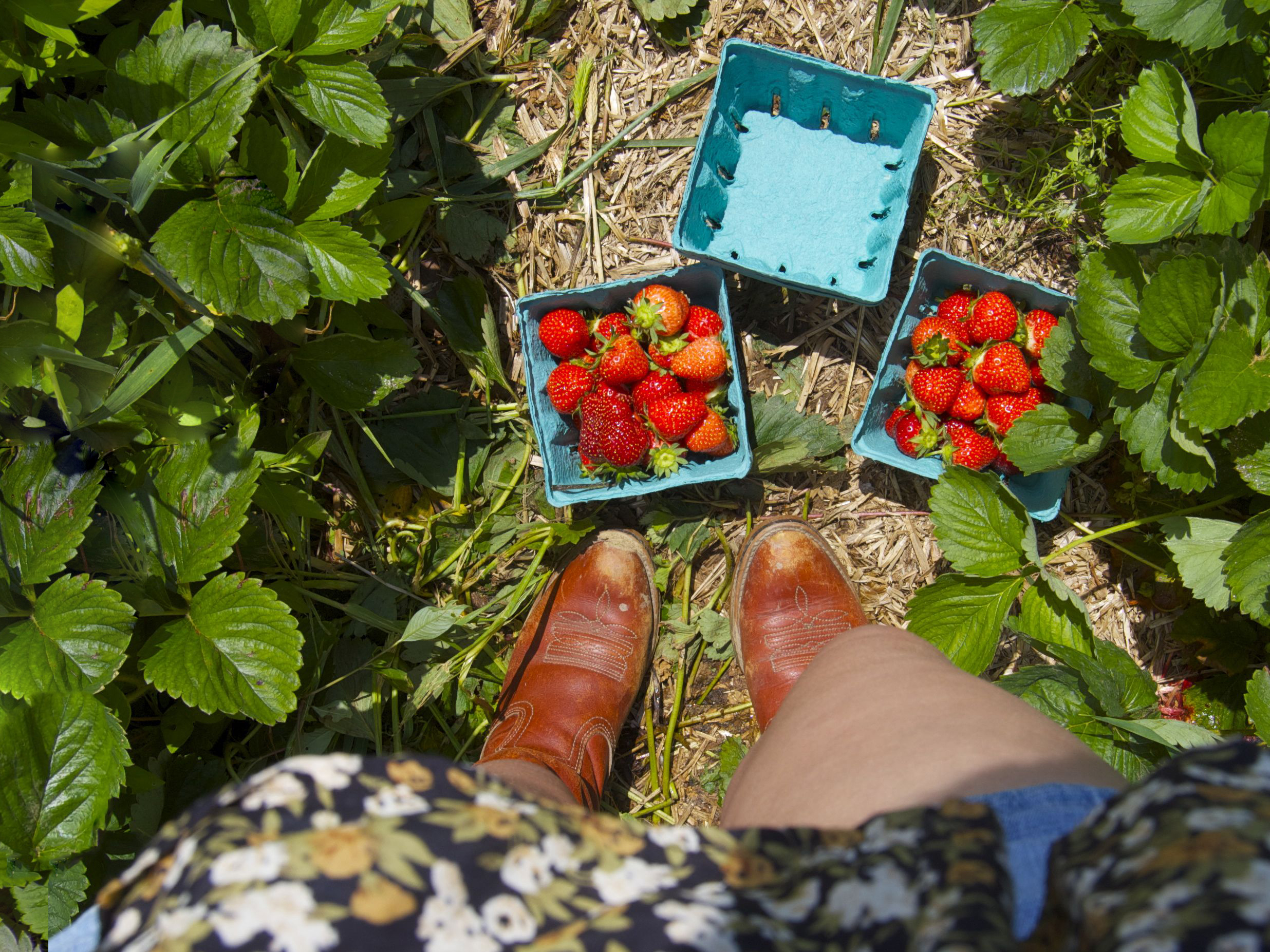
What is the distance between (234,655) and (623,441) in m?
0.73

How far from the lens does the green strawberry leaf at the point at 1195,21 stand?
130 cm

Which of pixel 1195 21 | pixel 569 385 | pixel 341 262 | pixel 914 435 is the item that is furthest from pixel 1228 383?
pixel 341 262

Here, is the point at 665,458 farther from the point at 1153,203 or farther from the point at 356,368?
the point at 1153,203

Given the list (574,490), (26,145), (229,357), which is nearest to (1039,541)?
(574,490)

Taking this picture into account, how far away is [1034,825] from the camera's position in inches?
29.5

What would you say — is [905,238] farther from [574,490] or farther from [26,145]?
[26,145]

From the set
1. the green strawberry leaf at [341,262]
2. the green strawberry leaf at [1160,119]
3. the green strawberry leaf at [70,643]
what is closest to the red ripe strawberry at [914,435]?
the green strawberry leaf at [1160,119]

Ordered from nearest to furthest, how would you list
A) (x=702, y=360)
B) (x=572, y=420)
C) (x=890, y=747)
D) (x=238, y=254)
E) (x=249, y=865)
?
(x=249, y=865), (x=890, y=747), (x=238, y=254), (x=702, y=360), (x=572, y=420)

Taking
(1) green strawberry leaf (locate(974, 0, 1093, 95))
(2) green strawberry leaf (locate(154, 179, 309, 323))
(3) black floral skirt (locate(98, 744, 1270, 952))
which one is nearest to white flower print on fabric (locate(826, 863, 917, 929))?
(3) black floral skirt (locate(98, 744, 1270, 952))

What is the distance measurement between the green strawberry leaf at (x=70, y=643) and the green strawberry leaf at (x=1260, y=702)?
1.75m

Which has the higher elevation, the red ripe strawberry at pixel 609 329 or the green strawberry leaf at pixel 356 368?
the red ripe strawberry at pixel 609 329

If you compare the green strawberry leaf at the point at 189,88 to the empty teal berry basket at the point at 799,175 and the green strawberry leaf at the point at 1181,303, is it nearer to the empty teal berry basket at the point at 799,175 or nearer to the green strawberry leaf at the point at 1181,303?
the empty teal berry basket at the point at 799,175

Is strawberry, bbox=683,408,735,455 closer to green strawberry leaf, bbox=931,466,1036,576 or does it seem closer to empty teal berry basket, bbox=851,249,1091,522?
empty teal berry basket, bbox=851,249,1091,522

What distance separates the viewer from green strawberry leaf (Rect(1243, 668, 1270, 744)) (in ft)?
4.31
